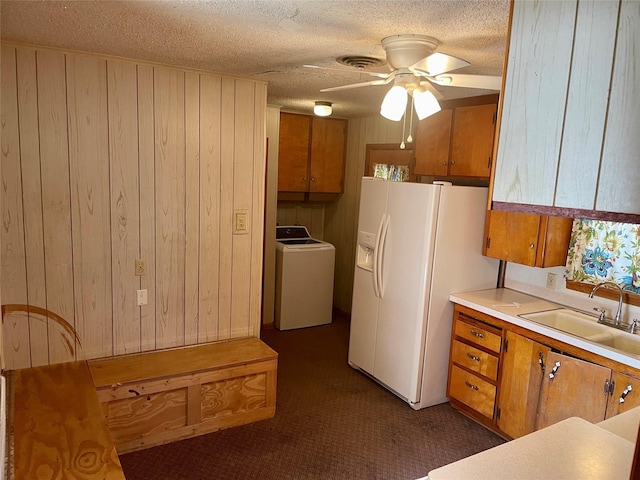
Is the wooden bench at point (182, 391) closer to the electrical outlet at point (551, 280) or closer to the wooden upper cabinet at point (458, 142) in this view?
the wooden upper cabinet at point (458, 142)

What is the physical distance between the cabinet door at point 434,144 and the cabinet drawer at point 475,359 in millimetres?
1313

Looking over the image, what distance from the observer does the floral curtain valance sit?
2814mm

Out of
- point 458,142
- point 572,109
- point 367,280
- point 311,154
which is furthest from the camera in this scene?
point 311,154

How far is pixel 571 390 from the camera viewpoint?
104 inches

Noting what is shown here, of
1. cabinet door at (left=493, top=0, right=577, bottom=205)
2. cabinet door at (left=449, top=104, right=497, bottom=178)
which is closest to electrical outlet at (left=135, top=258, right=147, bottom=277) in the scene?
cabinet door at (left=449, top=104, right=497, bottom=178)

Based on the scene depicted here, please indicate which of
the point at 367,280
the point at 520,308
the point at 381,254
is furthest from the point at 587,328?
the point at 367,280

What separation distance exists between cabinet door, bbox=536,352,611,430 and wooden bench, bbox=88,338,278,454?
1692 mm

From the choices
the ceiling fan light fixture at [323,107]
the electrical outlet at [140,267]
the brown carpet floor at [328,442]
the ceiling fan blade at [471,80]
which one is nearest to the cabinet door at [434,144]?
the ceiling fan light fixture at [323,107]

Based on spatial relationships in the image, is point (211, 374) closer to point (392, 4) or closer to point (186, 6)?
point (186, 6)

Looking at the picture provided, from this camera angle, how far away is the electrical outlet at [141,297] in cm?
304

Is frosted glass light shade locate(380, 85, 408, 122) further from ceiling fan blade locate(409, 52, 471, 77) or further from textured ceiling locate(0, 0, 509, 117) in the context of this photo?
textured ceiling locate(0, 0, 509, 117)

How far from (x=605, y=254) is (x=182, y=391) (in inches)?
109

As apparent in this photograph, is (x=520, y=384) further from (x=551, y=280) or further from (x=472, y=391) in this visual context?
(x=551, y=280)

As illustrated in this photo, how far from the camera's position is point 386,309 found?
3.61 metres
